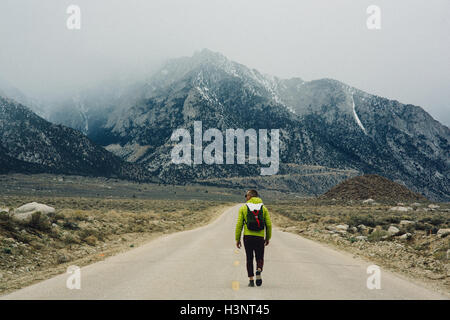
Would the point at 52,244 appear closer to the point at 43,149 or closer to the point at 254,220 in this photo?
the point at 254,220

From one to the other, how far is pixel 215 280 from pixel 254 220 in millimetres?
1950

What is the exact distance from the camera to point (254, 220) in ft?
30.1

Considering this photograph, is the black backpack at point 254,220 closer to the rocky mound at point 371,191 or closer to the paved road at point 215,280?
the paved road at point 215,280

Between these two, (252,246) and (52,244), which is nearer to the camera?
(252,246)

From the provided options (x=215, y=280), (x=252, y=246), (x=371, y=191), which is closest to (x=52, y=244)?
(x=215, y=280)

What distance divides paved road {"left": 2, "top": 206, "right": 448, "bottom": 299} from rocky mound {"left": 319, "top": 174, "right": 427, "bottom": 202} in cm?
7373

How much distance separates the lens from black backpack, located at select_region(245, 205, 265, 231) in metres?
9.16

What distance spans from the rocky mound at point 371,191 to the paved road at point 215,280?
242ft

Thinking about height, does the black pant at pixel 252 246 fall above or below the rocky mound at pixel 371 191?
above

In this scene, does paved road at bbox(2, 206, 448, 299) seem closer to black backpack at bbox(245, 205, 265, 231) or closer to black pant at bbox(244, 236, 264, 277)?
black pant at bbox(244, 236, 264, 277)

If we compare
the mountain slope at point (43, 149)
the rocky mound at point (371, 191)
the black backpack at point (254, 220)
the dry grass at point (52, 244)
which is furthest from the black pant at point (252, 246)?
the mountain slope at point (43, 149)

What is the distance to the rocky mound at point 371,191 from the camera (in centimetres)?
8388

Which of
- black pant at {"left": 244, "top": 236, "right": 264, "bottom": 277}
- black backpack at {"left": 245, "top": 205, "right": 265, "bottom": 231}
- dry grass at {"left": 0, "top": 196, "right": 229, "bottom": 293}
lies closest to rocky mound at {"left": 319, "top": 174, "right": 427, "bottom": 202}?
dry grass at {"left": 0, "top": 196, "right": 229, "bottom": 293}

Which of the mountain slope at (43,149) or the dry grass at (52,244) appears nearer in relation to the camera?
the dry grass at (52,244)
